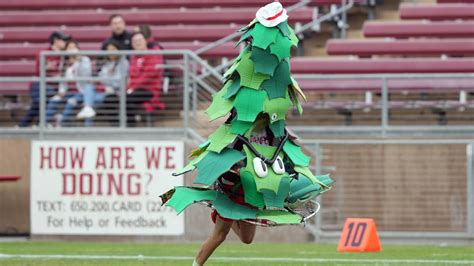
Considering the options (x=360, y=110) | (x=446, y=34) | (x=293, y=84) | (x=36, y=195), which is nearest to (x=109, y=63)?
Answer: (x=36, y=195)

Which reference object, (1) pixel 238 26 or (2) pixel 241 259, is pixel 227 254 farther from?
(1) pixel 238 26

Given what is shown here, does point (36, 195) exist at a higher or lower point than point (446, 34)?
lower

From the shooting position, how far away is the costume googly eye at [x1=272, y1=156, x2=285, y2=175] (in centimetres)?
895

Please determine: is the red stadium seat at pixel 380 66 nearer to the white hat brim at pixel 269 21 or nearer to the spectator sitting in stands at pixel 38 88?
the spectator sitting in stands at pixel 38 88

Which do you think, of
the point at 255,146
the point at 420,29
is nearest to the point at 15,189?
the point at 420,29

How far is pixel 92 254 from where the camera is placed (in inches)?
533

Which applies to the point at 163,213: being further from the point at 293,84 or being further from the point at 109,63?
the point at 293,84

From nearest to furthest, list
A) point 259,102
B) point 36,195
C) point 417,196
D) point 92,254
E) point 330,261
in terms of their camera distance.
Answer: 1. point 259,102
2. point 330,261
3. point 92,254
4. point 417,196
5. point 36,195

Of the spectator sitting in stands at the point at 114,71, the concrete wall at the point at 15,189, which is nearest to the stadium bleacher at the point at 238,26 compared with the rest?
the concrete wall at the point at 15,189

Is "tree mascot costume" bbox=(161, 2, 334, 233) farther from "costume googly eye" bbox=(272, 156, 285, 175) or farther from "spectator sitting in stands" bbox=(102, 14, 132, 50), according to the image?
"spectator sitting in stands" bbox=(102, 14, 132, 50)

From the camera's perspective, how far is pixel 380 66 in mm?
18234

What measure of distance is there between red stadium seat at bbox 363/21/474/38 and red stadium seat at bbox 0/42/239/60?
2045 mm

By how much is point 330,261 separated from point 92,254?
2.67 m

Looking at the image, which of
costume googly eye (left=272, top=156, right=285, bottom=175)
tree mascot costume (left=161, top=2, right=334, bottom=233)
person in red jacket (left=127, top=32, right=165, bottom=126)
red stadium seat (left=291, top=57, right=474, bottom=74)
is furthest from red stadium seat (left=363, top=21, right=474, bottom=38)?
costume googly eye (left=272, top=156, right=285, bottom=175)
